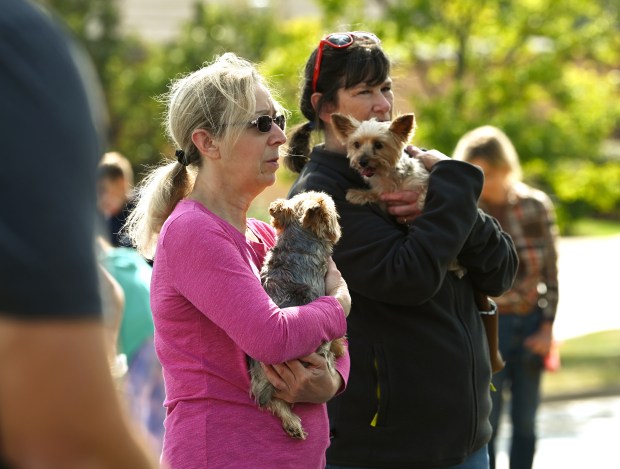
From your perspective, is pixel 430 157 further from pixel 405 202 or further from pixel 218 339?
pixel 218 339

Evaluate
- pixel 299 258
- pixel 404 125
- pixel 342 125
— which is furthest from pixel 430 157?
pixel 299 258

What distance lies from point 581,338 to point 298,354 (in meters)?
15.0

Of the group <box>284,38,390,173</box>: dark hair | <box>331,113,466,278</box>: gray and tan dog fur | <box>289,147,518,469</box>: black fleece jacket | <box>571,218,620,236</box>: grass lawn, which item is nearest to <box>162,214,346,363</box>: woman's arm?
<box>289,147,518,469</box>: black fleece jacket

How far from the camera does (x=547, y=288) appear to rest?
7195 mm

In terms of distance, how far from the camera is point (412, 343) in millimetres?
3604

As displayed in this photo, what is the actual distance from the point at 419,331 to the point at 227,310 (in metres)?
1.06

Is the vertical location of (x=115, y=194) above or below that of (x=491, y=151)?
below

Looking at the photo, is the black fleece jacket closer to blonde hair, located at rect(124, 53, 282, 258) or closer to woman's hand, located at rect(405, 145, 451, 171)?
woman's hand, located at rect(405, 145, 451, 171)

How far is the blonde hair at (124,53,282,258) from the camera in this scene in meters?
3.10

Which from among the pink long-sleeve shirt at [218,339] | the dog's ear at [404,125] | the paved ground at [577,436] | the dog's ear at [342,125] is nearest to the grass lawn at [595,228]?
Result: the paved ground at [577,436]

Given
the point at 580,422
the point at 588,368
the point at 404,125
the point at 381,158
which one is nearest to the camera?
the point at 381,158

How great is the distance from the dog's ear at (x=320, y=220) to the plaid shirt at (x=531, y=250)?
13.0 ft

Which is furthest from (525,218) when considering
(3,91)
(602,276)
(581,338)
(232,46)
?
(232,46)

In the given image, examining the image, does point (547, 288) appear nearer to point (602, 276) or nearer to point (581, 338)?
point (581, 338)
